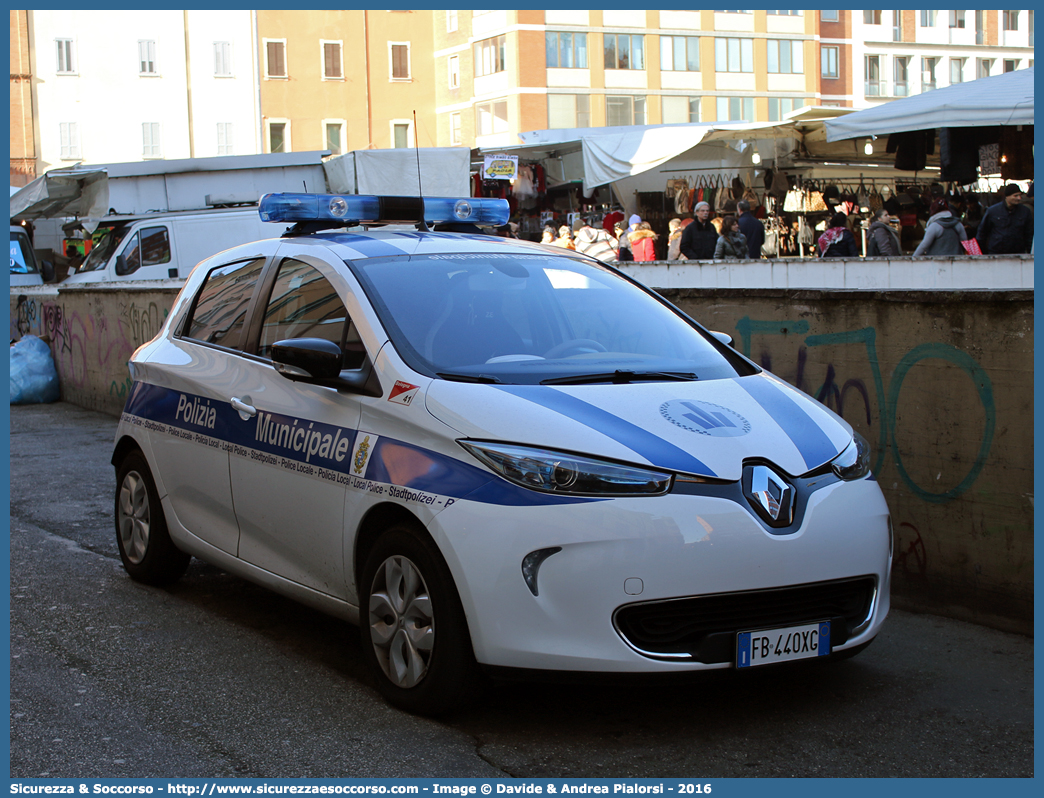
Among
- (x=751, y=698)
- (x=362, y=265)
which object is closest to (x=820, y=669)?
(x=751, y=698)

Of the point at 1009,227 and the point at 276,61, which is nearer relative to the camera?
the point at 1009,227

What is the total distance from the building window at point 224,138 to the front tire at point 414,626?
5247cm

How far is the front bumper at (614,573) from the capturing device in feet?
11.5

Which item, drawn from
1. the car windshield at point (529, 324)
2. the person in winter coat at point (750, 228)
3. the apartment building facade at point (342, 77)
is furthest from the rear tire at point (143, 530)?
the apartment building facade at point (342, 77)

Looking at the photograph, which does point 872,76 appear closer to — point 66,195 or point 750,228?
point 66,195

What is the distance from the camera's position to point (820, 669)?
175 inches

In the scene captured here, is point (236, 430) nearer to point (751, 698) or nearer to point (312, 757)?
point (312, 757)

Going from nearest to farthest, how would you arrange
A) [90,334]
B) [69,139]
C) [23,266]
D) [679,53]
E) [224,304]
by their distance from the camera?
1. [224,304]
2. [90,334]
3. [23,266]
4. [69,139]
5. [679,53]

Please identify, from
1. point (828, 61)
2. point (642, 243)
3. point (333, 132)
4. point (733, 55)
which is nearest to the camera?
point (642, 243)

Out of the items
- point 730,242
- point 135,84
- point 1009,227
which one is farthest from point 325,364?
point 135,84

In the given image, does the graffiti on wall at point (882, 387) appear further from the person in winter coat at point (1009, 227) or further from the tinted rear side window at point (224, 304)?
the person in winter coat at point (1009, 227)

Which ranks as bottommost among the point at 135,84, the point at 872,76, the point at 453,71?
the point at 135,84

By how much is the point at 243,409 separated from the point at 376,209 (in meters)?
1.41

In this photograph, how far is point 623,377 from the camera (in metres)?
4.14
